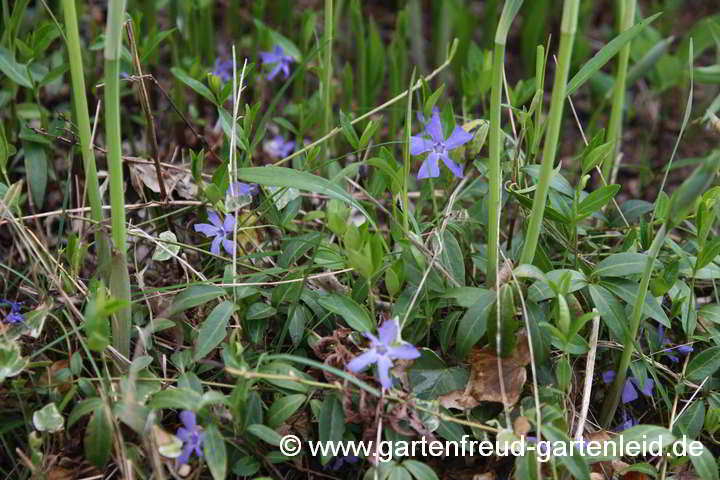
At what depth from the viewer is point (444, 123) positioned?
1459mm

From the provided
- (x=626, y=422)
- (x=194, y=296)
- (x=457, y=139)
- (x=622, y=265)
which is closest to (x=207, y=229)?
(x=194, y=296)

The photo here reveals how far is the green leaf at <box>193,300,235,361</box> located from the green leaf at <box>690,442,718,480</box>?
76cm

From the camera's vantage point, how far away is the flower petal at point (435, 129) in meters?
1.46

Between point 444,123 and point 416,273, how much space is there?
0.99ft

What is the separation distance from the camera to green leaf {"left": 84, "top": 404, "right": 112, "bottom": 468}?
3.77 feet

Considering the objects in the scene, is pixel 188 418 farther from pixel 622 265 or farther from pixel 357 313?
pixel 622 265

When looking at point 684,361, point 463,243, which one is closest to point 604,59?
point 463,243

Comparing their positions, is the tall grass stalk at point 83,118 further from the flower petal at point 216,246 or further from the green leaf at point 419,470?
the green leaf at point 419,470

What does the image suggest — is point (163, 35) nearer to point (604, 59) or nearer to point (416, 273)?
point (416, 273)

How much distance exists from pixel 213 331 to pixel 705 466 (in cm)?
79

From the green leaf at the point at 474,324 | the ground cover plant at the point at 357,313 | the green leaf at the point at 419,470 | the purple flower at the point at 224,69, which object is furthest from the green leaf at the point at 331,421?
the purple flower at the point at 224,69

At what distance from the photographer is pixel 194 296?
130 centimetres

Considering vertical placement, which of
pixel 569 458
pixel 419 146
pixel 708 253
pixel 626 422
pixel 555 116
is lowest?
pixel 626 422

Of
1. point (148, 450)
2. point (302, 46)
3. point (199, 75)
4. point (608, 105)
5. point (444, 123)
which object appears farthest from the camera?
point (608, 105)
